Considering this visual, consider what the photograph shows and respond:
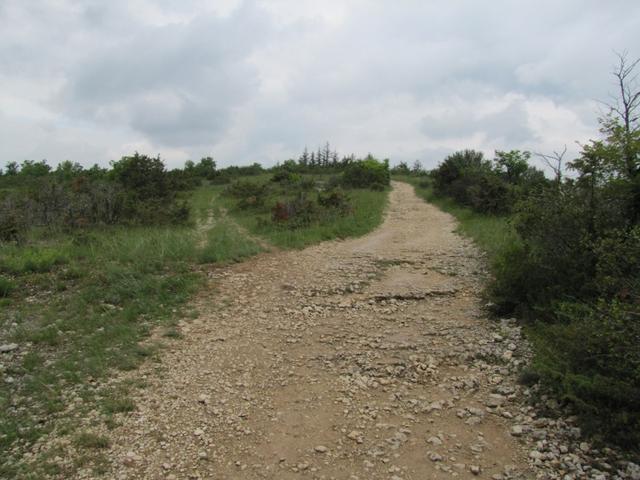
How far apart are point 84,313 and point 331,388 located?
3921 millimetres

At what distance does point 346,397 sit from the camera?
405 centimetres

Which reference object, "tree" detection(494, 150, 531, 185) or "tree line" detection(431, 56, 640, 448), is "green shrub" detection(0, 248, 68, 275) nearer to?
"tree line" detection(431, 56, 640, 448)

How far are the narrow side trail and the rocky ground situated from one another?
0.01 m

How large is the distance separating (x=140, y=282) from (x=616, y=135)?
24.0ft

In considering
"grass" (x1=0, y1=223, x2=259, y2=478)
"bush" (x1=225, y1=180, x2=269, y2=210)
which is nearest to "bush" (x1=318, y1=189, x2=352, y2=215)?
"bush" (x1=225, y1=180, x2=269, y2=210)

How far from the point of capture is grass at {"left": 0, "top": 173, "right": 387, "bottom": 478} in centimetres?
365

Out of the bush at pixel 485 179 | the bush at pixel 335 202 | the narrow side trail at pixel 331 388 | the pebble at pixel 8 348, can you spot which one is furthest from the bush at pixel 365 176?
the pebble at pixel 8 348

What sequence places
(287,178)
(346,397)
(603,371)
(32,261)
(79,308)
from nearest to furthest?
(603,371) → (346,397) → (79,308) → (32,261) → (287,178)

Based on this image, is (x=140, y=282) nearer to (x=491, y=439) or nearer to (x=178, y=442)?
(x=178, y=442)

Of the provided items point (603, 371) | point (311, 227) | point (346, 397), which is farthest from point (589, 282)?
point (311, 227)

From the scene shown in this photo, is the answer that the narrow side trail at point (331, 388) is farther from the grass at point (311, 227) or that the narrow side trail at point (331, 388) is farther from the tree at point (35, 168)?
the tree at point (35, 168)

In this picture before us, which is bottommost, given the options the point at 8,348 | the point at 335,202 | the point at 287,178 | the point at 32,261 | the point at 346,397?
the point at 346,397

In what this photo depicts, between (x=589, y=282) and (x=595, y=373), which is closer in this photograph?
(x=595, y=373)

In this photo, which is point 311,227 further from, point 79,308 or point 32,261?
point 79,308
